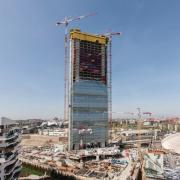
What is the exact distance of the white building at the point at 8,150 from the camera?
56.8 m

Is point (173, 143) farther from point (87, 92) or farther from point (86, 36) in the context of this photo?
point (86, 36)

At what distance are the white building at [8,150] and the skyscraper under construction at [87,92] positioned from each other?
66.1 metres

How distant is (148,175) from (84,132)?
5806cm

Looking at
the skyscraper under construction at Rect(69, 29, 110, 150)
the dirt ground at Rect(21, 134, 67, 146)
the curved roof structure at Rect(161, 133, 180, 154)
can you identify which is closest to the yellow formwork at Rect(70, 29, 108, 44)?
the skyscraper under construction at Rect(69, 29, 110, 150)

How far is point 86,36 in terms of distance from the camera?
137 meters

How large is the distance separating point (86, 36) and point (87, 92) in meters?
27.2

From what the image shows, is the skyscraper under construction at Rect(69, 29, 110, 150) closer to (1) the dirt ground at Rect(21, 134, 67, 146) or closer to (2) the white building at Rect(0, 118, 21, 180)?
(1) the dirt ground at Rect(21, 134, 67, 146)

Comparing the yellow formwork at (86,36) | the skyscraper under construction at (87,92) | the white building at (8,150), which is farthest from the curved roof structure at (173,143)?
the white building at (8,150)

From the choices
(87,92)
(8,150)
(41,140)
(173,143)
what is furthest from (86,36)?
(8,150)

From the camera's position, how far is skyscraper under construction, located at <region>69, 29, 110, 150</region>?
131m

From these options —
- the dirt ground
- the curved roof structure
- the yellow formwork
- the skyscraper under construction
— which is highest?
the yellow formwork

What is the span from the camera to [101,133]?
138 metres

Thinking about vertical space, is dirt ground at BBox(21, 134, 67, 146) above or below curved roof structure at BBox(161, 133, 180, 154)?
below


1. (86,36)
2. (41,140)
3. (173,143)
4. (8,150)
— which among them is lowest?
(41,140)
